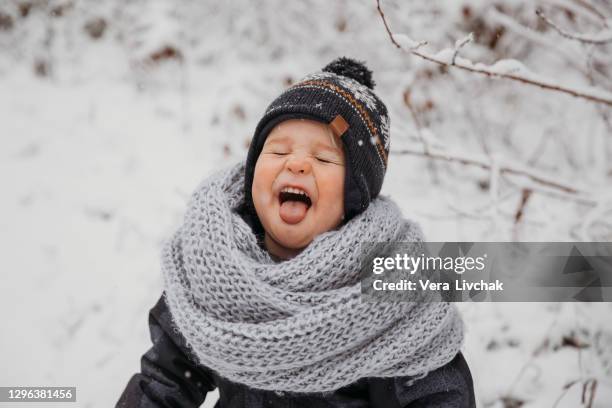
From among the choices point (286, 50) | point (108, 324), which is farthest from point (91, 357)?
point (286, 50)

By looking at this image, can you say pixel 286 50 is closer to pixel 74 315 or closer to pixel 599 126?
pixel 599 126

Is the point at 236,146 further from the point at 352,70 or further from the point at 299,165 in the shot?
the point at 299,165

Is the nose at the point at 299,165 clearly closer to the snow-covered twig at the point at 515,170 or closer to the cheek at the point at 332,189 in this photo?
the cheek at the point at 332,189

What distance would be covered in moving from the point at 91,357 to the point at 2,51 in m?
4.86

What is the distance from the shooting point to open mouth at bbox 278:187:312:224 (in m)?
1.24

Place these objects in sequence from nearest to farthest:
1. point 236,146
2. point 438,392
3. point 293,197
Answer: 1. point 438,392
2. point 293,197
3. point 236,146

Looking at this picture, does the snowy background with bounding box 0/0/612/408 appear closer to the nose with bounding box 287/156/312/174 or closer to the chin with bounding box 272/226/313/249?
the nose with bounding box 287/156/312/174

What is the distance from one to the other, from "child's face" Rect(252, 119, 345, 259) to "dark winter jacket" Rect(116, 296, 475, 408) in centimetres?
47

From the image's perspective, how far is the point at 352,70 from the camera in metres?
1.54

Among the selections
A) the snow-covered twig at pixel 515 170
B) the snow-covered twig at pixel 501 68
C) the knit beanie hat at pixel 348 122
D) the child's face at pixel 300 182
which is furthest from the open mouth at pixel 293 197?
the snow-covered twig at pixel 515 170

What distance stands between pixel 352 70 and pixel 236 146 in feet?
8.86

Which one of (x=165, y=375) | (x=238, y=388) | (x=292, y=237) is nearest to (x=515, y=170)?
(x=292, y=237)

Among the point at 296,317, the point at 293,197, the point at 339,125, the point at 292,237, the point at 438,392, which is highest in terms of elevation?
the point at 339,125

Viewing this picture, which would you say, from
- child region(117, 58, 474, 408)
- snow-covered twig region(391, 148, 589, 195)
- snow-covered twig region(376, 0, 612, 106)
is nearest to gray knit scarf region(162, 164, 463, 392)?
child region(117, 58, 474, 408)
